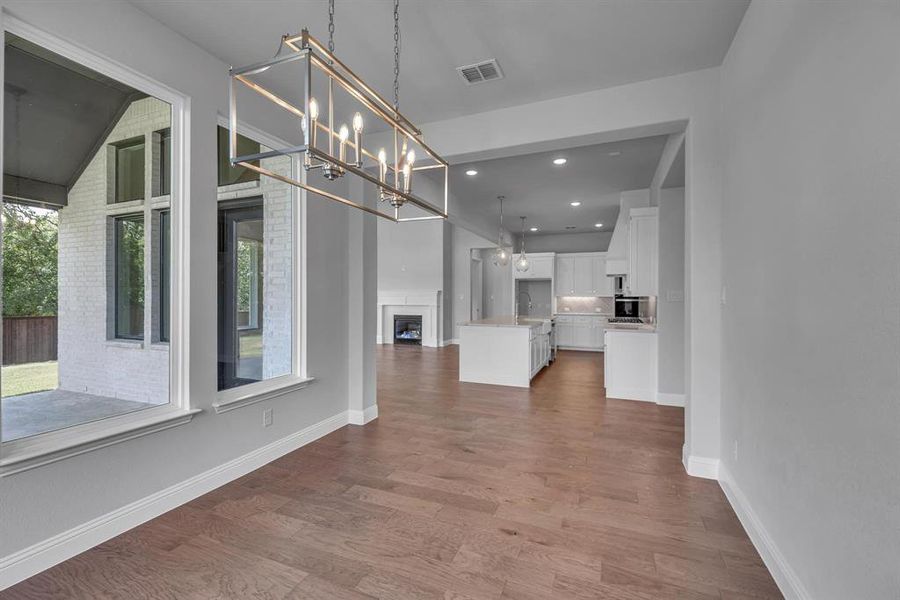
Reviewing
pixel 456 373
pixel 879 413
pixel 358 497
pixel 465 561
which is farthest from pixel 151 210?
pixel 456 373

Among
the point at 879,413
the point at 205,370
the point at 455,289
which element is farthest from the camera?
the point at 455,289

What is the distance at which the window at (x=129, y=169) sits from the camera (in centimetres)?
233

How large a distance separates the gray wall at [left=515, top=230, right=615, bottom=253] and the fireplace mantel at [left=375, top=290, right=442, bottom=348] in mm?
2880

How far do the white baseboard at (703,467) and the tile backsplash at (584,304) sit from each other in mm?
7188

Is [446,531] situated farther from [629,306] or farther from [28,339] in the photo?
[629,306]

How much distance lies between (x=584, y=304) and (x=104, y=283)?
9400 millimetres

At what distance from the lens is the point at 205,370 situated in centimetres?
264

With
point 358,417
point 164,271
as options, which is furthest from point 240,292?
point 358,417

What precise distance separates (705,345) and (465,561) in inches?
84.3

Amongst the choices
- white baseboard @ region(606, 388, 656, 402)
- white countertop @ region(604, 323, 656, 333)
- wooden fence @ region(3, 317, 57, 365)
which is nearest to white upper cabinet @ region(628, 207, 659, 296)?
white countertop @ region(604, 323, 656, 333)

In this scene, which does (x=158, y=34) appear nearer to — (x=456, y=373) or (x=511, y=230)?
(x=456, y=373)

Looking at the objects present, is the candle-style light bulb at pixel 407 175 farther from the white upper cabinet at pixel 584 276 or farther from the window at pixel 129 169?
the white upper cabinet at pixel 584 276

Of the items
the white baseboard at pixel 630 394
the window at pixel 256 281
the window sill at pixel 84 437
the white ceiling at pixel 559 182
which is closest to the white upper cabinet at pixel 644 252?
the white ceiling at pixel 559 182

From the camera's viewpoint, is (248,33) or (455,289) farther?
(455,289)
